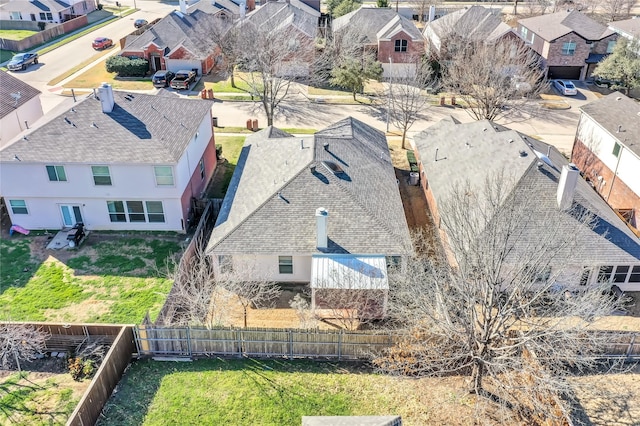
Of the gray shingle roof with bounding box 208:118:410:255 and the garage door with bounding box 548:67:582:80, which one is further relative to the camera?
the garage door with bounding box 548:67:582:80

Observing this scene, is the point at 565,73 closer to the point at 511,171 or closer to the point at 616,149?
the point at 616,149

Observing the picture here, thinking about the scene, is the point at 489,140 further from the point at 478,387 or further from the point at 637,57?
the point at 637,57

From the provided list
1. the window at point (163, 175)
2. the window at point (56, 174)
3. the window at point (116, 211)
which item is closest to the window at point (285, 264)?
the window at point (163, 175)

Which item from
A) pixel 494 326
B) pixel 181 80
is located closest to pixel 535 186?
pixel 494 326

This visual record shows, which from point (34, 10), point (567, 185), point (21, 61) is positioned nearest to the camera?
point (567, 185)

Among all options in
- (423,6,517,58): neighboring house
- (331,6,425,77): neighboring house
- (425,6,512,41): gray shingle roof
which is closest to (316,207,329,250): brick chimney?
(331,6,425,77): neighboring house

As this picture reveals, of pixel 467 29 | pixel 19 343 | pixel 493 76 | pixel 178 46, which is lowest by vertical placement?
pixel 19 343

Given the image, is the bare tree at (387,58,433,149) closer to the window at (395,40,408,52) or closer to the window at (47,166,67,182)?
the window at (395,40,408,52)
